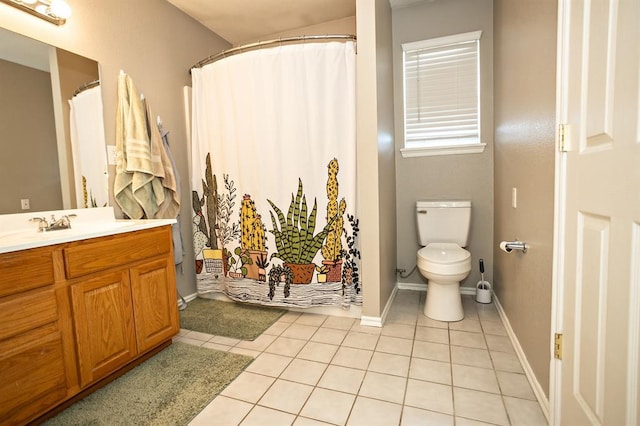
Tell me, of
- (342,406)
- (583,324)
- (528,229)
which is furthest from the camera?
(528,229)

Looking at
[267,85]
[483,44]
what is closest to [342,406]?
[267,85]

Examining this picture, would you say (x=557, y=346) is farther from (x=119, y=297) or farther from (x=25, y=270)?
(x=25, y=270)

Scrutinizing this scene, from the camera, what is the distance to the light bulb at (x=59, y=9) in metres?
1.72

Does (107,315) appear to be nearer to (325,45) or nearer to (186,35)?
(325,45)

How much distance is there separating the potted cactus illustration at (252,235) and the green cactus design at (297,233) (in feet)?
0.41

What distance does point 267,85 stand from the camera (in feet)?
7.47

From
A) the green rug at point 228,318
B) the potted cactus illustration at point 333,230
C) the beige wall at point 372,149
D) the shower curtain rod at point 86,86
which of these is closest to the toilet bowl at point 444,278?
the beige wall at point 372,149

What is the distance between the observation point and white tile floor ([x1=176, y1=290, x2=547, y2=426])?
132 cm

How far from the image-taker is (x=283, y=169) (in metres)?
2.30

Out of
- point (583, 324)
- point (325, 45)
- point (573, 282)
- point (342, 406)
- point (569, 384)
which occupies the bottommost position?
point (342, 406)

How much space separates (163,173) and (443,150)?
226cm

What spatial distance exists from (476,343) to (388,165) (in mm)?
1392

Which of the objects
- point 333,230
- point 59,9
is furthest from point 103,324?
point 59,9

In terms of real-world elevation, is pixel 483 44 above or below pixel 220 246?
above
